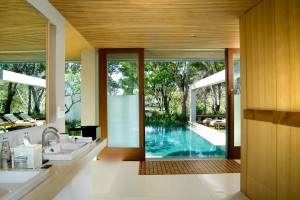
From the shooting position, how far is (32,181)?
1315mm

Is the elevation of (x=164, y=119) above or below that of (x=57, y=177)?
below

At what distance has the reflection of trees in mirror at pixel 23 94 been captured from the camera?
1.93 metres

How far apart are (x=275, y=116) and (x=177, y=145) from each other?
6.57 meters

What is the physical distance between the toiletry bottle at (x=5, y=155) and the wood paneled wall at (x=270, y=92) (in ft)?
7.23

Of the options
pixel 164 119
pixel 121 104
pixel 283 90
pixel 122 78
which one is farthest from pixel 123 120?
pixel 164 119

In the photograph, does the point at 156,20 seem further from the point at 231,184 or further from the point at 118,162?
the point at 118,162

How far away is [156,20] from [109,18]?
60 cm

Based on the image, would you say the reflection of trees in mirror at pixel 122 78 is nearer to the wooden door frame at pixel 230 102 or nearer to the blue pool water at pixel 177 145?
the wooden door frame at pixel 230 102

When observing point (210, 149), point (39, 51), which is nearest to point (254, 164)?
point (39, 51)

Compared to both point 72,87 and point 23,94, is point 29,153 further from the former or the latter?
point 72,87

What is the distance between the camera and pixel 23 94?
2219 mm

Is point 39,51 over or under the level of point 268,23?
under

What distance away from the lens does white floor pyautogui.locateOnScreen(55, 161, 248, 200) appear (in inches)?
119

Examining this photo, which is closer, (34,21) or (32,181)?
(32,181)
